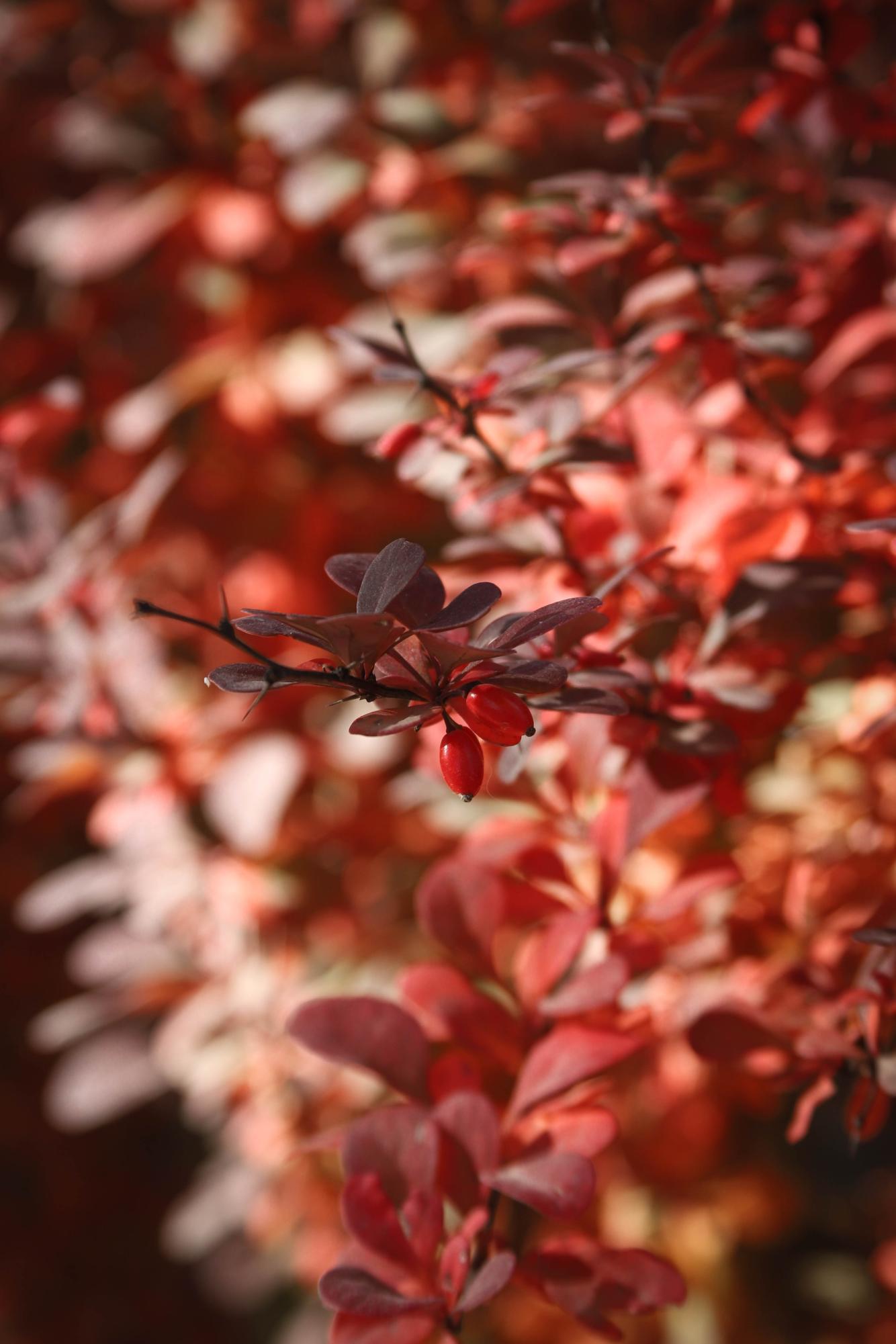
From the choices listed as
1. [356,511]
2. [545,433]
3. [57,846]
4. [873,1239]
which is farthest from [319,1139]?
[57,846]

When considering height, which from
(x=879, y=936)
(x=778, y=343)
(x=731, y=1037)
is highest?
(x=778, y=343)

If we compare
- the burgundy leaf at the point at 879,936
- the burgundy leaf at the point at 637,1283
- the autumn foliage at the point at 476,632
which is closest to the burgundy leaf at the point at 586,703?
the autumn foliage at the point at 476,632

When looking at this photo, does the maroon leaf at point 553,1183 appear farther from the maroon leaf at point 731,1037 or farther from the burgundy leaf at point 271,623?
the burgundy leaf at point 271,623

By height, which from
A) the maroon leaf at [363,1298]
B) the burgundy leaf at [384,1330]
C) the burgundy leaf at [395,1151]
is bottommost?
the burgundy leaf at [384,1330]

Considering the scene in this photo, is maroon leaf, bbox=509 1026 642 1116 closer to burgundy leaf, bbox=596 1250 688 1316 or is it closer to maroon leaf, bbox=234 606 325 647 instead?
burgundy leaf, bbox=596 1250 688 1316

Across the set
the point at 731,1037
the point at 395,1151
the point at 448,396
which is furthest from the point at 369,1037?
the point at 448,396

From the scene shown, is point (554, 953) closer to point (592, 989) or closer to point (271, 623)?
point (592, 989)
